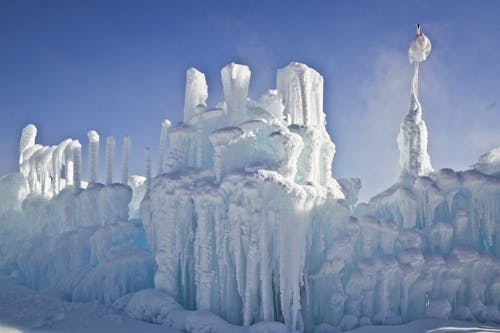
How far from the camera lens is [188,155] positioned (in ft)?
80.5

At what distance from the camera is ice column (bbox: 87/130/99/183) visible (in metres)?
30.8

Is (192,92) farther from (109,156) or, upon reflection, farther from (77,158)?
(77,158)

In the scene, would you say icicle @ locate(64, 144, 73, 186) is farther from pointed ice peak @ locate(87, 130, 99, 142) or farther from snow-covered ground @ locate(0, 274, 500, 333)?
snow-covered ground @ locate(0, 274, 500, 333)

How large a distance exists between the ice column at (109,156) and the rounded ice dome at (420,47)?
19438 millimetres

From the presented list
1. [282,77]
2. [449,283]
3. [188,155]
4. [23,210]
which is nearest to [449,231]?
[449,283]

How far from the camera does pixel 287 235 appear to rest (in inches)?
768

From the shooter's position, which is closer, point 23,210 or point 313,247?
point 313,247

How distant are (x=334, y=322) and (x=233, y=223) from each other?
6030mm

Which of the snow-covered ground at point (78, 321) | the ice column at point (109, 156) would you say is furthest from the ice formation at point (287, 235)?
the ice column at point (109, 156)

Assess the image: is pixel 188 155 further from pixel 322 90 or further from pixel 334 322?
pixel 334 322

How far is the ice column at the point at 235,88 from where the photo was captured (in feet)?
76.7

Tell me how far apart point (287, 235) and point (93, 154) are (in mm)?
17075

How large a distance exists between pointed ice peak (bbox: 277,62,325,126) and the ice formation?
0.19ft

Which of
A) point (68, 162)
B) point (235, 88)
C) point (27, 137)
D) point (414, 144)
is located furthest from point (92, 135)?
point (414, 144)
